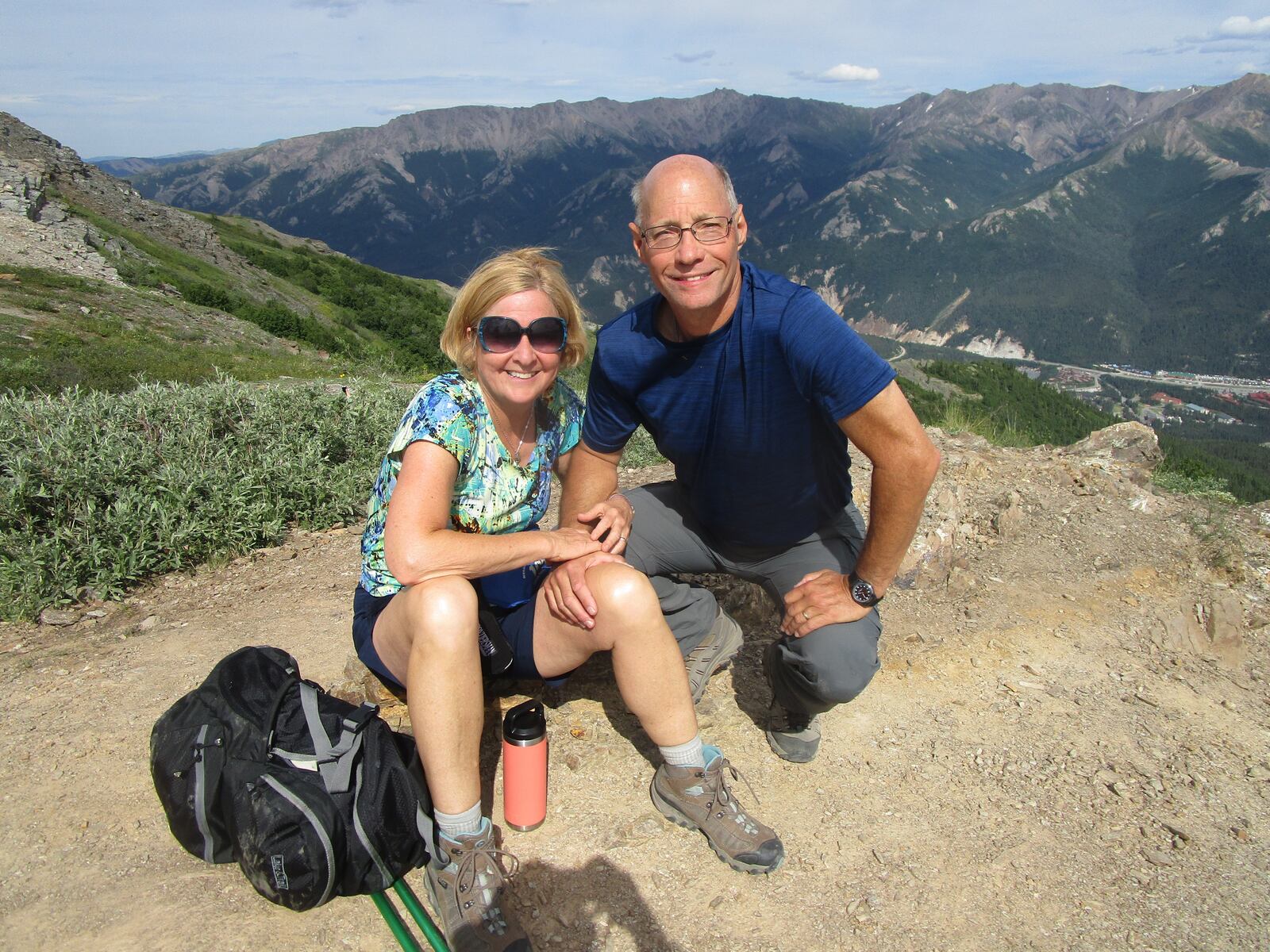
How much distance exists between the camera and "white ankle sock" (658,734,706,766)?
10.5 ft

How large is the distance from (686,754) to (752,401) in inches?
58.6

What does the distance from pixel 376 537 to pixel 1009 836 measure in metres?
2.98

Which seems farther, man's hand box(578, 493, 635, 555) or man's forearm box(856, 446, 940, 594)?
man's hand box(578, 493, 635, 555)

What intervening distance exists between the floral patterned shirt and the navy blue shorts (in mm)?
69

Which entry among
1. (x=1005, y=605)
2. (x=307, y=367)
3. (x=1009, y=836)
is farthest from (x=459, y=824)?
(x=307, y=367)

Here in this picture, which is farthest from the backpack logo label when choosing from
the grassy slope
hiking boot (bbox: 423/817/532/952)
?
the grassy slope

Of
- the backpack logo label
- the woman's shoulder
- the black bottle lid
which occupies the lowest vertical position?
the backpack logo label

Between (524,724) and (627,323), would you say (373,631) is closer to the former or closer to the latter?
(524,724)

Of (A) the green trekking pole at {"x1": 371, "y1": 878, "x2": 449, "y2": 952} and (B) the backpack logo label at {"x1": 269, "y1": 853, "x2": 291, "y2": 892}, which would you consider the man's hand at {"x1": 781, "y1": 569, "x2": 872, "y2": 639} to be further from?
(B) the backpack logo label at {"x1": 269, "y1": 853, "x2": 291, "y2": 892}

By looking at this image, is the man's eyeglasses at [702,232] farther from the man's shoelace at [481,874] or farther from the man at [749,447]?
the man's shoelace at [481,874]

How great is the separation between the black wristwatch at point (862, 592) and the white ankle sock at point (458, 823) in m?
1.77

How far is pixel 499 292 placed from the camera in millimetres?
3148

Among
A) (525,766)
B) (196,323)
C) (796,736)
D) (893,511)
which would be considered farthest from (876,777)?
(196,323)

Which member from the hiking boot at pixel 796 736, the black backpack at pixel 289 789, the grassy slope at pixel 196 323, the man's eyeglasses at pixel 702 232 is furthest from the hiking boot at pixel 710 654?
the grassy slope at pixel 196 323
